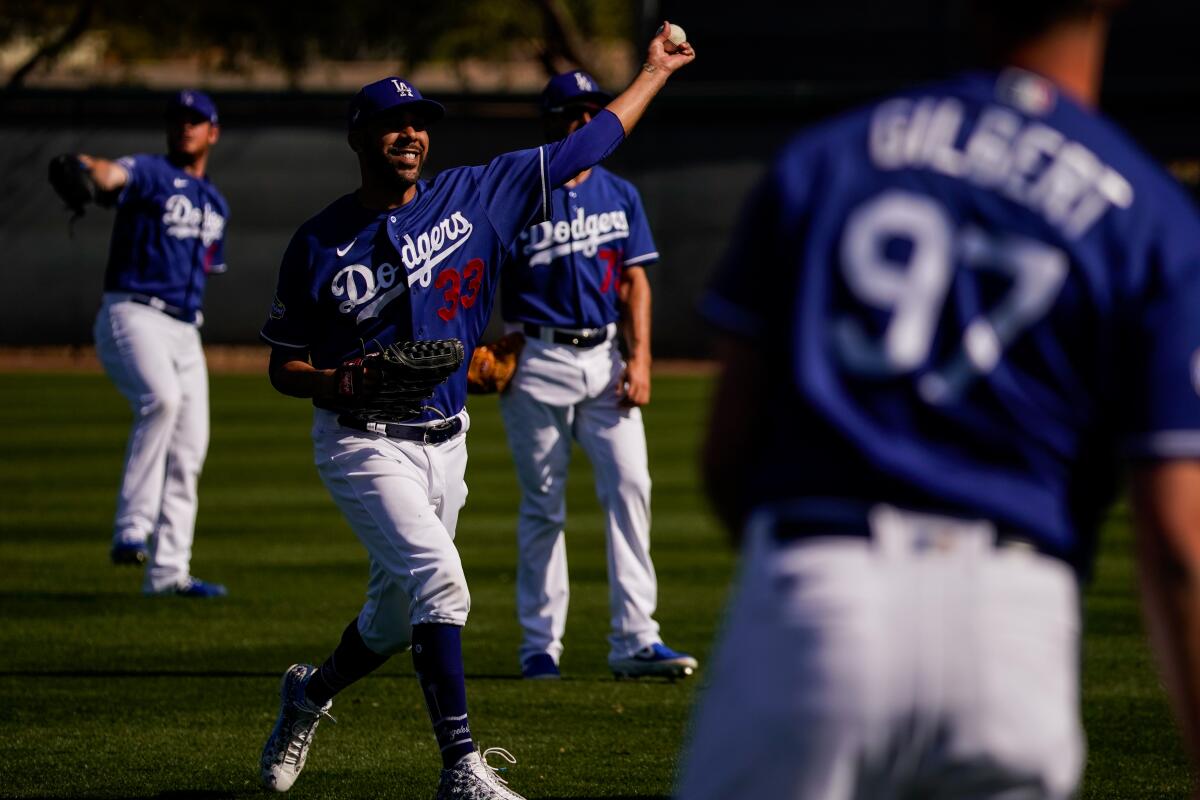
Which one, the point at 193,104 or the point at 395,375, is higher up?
the point at 193,104

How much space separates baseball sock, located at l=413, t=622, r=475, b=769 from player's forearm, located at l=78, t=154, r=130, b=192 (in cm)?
501

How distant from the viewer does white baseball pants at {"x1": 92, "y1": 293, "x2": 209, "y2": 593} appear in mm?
9945

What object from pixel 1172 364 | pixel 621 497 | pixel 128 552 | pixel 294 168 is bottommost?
pixel 128 552

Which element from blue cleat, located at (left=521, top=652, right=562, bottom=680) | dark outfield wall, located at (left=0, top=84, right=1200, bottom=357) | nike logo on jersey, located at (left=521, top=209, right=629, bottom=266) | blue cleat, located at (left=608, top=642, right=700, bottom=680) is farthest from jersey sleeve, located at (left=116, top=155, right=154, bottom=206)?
dark outfield wall, located at (left=0, top=84, right=1200, bottom=357)

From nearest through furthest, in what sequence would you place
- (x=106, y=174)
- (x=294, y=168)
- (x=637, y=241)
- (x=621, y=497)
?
(x=621, y=497), (x=637, y=241), (x=106, y=174), (x=294, y=168)

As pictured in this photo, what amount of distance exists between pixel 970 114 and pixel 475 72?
2186 inches

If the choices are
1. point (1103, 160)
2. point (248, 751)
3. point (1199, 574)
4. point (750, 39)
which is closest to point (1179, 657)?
point (1199, 574)

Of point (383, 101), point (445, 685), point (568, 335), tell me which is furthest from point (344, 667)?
point (568, 335)

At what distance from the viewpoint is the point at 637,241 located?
8.12 m

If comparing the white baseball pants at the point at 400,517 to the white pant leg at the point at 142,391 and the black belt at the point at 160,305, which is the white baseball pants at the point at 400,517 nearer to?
the white pant leg at the point at 142,391

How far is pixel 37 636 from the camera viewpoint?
28.2 ft

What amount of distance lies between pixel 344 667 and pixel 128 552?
4816mm

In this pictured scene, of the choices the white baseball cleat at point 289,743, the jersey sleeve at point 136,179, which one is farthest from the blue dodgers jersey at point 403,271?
the jersey sleeve at point 136,179

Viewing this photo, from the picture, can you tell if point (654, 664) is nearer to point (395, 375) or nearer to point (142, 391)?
point (395, 375)
